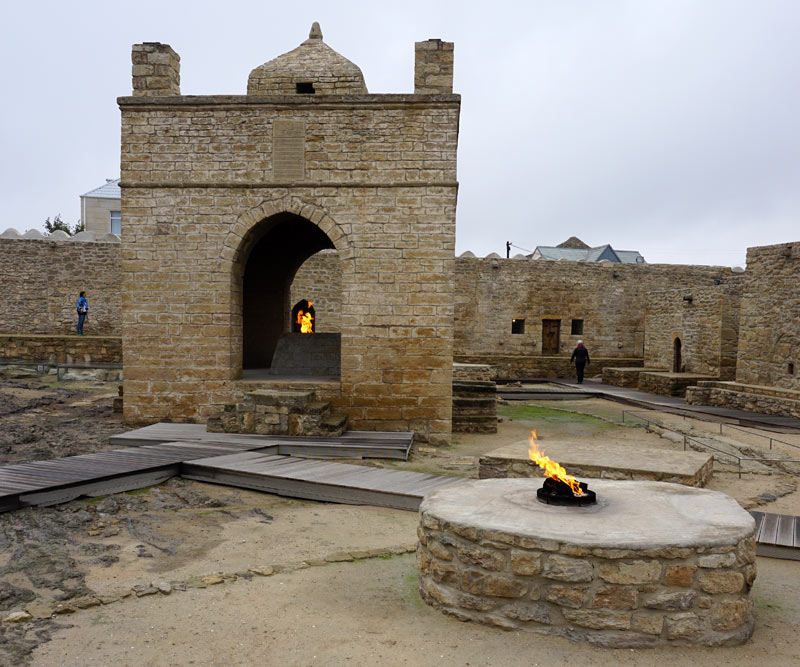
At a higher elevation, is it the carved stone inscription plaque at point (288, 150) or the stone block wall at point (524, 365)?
the carved stone inscription plaque at point (288, 150)

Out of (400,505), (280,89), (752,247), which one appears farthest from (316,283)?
(400,505)

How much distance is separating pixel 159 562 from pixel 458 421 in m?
7.31

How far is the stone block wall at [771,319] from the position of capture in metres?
14.2

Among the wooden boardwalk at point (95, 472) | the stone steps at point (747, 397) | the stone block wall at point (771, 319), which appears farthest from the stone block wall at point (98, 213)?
the stone block wall at point (771, 319)

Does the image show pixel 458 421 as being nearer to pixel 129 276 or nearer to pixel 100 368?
pixel 129 276

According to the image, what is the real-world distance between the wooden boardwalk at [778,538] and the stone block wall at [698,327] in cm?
1322

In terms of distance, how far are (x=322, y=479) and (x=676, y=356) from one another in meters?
16.3

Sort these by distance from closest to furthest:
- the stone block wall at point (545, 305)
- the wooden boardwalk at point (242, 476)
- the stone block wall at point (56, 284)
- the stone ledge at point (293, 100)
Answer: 1. the wooden boardwalk at point (242, 476)
2. the stone ledge at point (293, 100)
3. the stone block wall at point (56, 284)
4. the stone block wall at point (545, 305)

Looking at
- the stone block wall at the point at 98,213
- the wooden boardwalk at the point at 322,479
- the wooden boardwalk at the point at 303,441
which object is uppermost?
the stone block wall at the point at 98,213

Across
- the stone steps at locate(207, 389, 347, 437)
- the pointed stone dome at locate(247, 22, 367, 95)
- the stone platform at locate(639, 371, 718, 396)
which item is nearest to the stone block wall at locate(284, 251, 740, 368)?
the stone platform at locate(639, 371, 718, 396)

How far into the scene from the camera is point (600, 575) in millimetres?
3469

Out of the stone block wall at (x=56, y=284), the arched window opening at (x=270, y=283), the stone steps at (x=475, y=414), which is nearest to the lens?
the stone steps at (x=475, y=414)

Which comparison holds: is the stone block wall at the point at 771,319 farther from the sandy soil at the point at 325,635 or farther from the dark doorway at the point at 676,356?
the sandy soil at the point at 325,635

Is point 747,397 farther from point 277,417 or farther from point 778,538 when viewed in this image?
point 277,417
